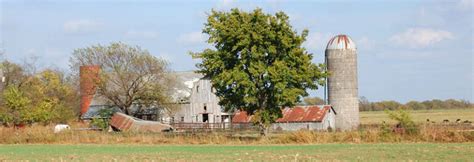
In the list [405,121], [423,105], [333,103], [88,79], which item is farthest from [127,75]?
[423,105]

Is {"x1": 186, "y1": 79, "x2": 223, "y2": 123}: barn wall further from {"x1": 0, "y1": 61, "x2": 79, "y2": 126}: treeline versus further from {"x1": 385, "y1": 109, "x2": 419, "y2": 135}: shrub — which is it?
{"x1": 385, "y1": 109, "x2": 419, "y2": 135}: shrub

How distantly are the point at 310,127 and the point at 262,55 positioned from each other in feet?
70.6

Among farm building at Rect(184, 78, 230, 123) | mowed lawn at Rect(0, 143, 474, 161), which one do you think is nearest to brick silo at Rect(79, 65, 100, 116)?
farm building at Rect(184, 78, 230, 123)

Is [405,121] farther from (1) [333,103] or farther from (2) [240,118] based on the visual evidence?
(2) [240,118]

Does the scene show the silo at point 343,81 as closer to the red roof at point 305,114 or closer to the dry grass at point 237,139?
the red roof at point 305,114

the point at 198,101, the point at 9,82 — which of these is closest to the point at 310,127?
the point at 198,101

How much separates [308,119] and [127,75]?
1903 cm

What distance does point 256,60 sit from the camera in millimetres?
49594

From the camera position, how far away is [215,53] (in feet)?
163

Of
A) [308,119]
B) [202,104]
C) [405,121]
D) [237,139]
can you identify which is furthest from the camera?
[202,104]

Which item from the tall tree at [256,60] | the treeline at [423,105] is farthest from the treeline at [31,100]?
the treeline at [423,105]

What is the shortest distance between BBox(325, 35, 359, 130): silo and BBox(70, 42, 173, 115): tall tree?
16950mm

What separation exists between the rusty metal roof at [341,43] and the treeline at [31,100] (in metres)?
26.0

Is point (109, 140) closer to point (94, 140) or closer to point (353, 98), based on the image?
point (94, 140)
